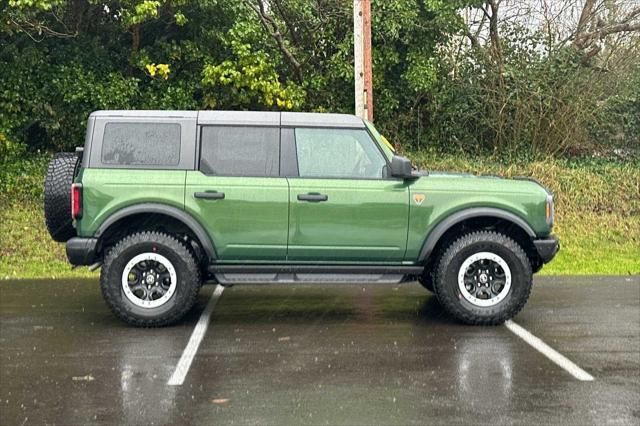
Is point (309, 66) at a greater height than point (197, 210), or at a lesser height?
greater

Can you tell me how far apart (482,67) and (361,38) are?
5.25m

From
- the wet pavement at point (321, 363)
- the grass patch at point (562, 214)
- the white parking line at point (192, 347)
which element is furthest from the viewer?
the grass patch at point (562, 214)

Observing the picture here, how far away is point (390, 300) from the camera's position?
31.5ft

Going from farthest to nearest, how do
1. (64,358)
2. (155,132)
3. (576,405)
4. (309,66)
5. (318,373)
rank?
(309,66)
(155,132)
(64,358)
(318,373)
(576,405)

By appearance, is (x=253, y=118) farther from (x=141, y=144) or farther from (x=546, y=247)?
(x=546, y=247)

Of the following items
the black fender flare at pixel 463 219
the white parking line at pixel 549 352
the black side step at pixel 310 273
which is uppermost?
the black fender flare at pixel 463 219

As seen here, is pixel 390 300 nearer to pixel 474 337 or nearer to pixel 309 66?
pixel 474 337

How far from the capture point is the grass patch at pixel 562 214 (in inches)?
495

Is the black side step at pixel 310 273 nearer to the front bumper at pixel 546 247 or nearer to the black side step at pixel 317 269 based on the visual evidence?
the black side step at pixel 317 269

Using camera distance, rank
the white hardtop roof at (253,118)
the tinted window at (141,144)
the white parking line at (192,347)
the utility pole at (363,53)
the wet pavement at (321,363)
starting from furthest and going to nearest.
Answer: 1. the utility pole at (363,53)
2. the white hardtop roof at (253,118)
3. the tinted window at (141,144)
4. the white parking line at (192,347)
5. the wet pavement at (321,363)

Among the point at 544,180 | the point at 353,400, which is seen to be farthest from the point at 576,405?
the point at 544,180

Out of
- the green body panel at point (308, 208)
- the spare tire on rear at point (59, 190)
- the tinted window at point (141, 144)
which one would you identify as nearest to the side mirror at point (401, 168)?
the green body panel at point (308, 208)

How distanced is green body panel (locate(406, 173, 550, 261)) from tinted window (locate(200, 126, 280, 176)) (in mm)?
1303

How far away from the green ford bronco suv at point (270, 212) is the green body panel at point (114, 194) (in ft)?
0.04
